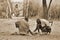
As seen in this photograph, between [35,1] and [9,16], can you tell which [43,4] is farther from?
[9,16]

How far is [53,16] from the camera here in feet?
19.4

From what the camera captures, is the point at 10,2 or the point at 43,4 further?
the point at 10,2

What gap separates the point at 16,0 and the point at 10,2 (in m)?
0.23

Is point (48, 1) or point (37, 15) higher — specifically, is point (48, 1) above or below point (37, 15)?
above

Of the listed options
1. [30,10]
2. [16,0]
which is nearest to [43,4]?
[30,10]

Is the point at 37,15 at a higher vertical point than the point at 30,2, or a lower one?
lower

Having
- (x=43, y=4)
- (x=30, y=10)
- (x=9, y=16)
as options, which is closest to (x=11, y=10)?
(x=9, y=16)

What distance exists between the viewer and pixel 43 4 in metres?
5.87

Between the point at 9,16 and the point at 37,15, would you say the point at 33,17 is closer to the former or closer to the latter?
the point at 37,15

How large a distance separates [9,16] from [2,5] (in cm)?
44

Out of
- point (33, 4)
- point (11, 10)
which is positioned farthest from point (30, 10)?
point (11, 10)

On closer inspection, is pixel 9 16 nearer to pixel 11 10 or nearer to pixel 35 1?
pixel 11 10

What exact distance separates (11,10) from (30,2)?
2.36 feet

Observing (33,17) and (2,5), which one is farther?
(2,5)
